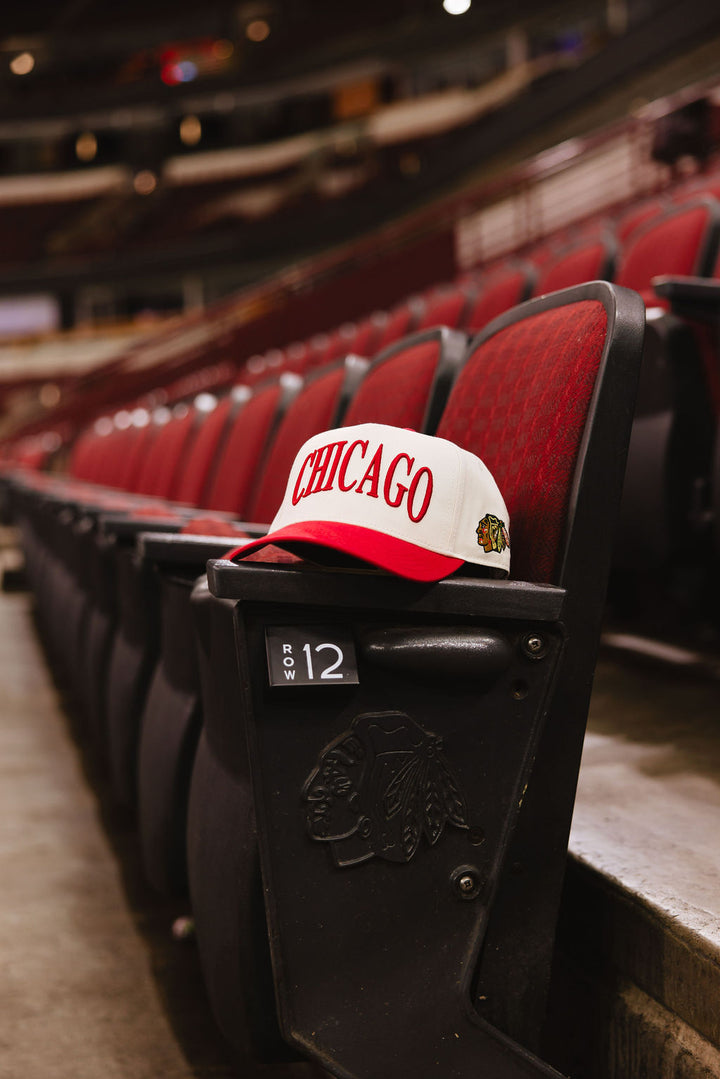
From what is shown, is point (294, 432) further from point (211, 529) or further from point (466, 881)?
point (466, 881)

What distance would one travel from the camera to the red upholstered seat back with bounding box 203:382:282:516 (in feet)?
1.98

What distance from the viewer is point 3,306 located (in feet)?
19.8

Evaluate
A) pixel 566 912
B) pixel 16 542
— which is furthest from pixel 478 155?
pixel 566 912

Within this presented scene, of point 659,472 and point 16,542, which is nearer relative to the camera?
point 659,472

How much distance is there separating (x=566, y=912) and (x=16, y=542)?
6.50 feet

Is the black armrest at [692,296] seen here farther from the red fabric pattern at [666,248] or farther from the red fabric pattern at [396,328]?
the red fabric pattern at [396,328]

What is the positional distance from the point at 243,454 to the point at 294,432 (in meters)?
0.11

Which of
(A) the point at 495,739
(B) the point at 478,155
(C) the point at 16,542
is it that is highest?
(B) the point at 478,155

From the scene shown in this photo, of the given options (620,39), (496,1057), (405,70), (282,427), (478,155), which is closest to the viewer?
(496,1057)

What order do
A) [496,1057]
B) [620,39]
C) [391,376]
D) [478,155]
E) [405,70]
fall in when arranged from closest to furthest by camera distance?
[496,1057]
[391,376]
[620,39]
[478,155]
[405,70]

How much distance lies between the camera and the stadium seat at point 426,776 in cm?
23

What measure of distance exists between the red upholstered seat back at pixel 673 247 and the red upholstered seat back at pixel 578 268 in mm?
29

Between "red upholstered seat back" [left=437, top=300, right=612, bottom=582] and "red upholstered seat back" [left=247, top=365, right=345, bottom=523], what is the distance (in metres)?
0.17

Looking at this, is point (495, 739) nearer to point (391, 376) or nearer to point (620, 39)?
point (391, 376)
